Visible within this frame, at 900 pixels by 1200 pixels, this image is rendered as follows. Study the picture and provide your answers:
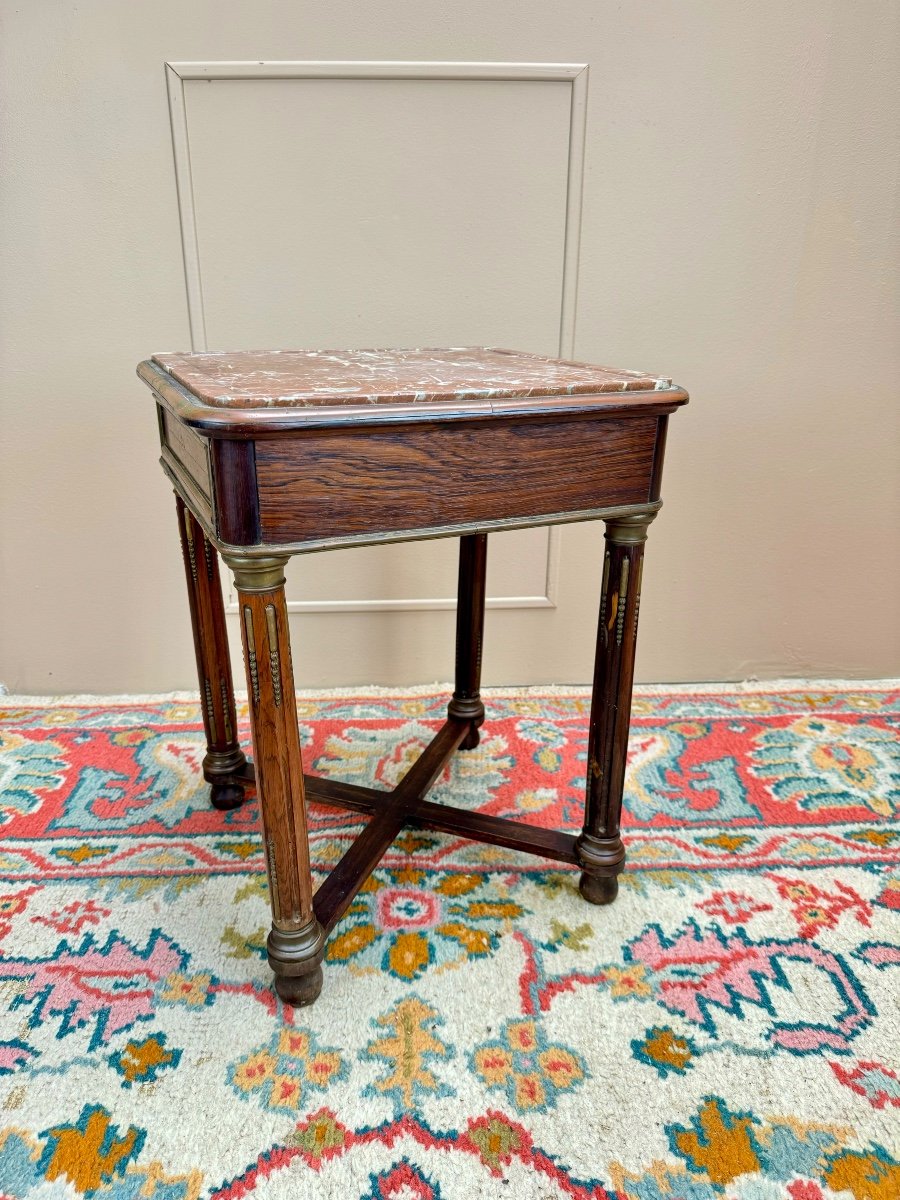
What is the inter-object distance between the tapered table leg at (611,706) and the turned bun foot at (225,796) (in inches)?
25.3

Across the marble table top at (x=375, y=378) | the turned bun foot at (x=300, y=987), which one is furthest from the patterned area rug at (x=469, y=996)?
the marble table top at (x=375, y=378)

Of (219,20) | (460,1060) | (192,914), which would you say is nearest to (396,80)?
(219,20)

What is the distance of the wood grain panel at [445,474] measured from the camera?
86cm

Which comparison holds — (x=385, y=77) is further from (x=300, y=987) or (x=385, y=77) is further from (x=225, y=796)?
(x=300, y=987)

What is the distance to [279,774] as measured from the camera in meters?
0.97

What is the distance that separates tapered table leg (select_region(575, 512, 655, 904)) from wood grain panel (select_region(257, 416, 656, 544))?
81 mm

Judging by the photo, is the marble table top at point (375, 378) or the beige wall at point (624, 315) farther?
the beige wall at point (624, 315)

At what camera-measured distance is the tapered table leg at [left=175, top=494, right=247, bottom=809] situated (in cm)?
132

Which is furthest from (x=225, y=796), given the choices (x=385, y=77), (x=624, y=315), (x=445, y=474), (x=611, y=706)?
(x=385, y=77)

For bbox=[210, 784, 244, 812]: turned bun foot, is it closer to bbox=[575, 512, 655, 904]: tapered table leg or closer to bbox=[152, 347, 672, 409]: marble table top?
bbox=[575, 512, 655, 904]: tapered table leg

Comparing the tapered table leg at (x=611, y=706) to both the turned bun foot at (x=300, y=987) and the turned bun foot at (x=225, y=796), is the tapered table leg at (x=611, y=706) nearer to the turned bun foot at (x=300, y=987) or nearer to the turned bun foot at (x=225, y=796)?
the turned bun foot at (x=300, y=987)

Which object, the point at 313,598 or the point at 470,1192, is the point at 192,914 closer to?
the point at 470,1192

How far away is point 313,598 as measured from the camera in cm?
191

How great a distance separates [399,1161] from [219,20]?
1876 mm
